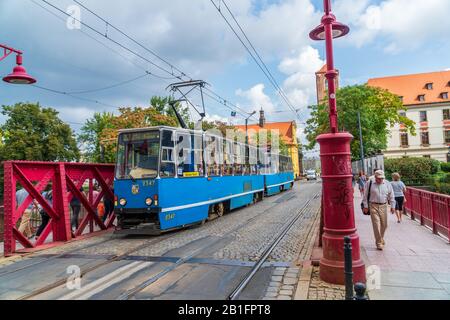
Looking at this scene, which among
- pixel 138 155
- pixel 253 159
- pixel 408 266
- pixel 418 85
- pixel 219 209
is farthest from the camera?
pixel 418 85

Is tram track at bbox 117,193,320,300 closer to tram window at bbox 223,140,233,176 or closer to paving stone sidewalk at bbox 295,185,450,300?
paving stone sidewalk at bbox 295,185,450,300

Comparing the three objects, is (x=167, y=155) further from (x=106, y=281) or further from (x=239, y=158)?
(x=239, y=158)

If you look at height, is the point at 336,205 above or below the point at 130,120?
below

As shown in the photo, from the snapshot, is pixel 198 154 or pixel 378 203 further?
pixel 198 154

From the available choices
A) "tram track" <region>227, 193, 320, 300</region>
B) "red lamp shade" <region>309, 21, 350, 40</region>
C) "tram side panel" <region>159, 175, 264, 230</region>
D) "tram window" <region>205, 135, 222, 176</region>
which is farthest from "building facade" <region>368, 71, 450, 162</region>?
"red lamp shade" <region>309, 21, 350, 40</region>

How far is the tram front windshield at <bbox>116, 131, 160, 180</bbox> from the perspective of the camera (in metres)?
10.3

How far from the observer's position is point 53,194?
31.6ft

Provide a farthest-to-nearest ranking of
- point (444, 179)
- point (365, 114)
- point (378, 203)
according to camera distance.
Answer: point (365, 114), point (444, 179), point (378, 203)

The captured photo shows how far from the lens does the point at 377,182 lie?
7.99 metres

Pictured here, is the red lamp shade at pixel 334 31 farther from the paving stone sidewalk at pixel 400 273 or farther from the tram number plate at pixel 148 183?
the tram number plate at pixel 148 183

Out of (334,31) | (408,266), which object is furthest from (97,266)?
(334,31)

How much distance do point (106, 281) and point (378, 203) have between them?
5804 mm
